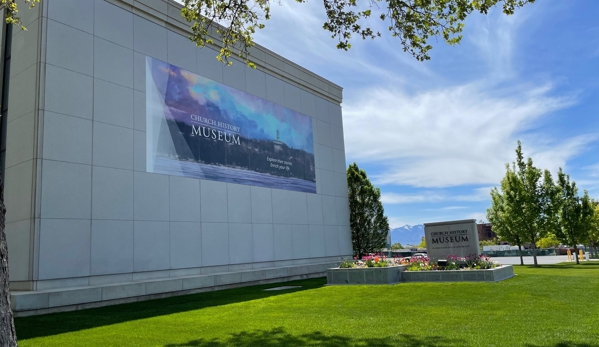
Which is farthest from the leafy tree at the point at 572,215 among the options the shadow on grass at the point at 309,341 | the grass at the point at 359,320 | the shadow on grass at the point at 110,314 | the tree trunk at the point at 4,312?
the tree trunk at the point at 4,312

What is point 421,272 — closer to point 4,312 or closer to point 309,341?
point 309,341

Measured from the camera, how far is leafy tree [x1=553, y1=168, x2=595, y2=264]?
36.5 meters

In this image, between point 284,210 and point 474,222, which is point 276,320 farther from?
point 284,210

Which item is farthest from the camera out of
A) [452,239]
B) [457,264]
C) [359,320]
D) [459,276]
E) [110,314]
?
[452,239]

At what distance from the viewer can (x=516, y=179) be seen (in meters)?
34.5

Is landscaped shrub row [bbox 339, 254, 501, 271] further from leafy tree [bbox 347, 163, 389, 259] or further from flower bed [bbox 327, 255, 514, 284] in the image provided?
leafy tree [bbox 347, 163, 389, 259]

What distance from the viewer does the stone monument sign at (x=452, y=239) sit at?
64.5 ft

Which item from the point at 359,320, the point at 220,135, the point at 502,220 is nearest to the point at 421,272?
the point at 359,320

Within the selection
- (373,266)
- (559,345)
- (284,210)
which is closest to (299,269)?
(284,210)

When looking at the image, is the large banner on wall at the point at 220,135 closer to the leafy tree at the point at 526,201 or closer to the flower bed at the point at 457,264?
the flower bed at the point at 457,264

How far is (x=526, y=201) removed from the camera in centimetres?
3403

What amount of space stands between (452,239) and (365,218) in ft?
50.2

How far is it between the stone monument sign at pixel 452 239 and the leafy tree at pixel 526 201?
17032 millimetres

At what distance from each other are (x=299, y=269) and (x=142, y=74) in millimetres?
13592
